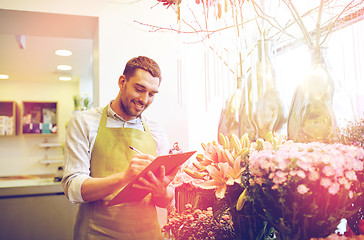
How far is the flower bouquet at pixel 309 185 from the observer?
1.89 ft

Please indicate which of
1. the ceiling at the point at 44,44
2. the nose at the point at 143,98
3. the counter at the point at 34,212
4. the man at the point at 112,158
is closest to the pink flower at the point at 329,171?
the man at the point at 112,158

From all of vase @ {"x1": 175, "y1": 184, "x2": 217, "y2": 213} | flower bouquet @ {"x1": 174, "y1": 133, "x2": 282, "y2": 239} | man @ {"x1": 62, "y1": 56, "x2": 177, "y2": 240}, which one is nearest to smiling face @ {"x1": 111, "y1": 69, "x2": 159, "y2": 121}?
man @ {"x1": 62, "y1": 56, "x2": 177, "y2": 240}

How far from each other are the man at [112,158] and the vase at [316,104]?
536 millimetres

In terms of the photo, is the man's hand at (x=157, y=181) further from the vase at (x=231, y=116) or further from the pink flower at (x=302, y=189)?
the pink flower at (x=302, y=189)

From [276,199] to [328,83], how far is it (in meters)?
0.45

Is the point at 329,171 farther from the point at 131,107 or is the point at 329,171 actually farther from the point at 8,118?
the point at 8,118

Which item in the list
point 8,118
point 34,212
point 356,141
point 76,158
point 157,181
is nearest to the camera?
point 356,141

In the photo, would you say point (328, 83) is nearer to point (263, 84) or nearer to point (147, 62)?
point (263, 84)

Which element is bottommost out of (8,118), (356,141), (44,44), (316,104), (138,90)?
(356,141)

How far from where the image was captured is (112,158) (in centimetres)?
131

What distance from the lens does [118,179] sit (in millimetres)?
1094

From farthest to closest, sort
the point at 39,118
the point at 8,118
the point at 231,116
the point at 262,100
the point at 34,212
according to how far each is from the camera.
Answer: the point at 39,118 < the point at 8,118 < the point at 34,212 < the point at 231,116 < the point at 262,100

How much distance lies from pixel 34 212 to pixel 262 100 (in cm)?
276

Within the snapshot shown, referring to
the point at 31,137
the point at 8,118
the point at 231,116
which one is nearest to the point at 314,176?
the point at 231,116
